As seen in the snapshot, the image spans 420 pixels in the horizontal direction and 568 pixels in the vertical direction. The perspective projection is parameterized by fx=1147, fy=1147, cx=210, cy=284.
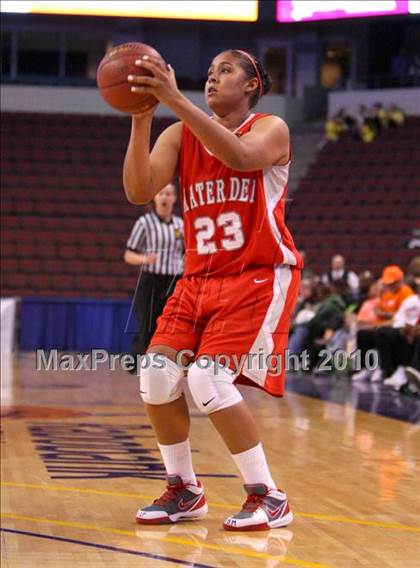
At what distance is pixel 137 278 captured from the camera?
1905 cm

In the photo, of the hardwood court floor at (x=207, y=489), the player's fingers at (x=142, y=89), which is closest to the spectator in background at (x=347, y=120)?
the hardwood court floor at (x=207, y=489)

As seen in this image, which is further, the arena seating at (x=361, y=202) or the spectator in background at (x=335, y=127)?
the spectator in background at (x=335, y=127)

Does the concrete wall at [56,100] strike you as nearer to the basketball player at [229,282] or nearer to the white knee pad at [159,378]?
the basketball player at [229,282]

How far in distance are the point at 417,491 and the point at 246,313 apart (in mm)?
1367

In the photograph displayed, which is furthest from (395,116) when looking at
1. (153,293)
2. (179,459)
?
(179,459)

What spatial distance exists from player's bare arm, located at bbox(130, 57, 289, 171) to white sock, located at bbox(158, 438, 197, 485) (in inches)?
40.7

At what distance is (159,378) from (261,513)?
57 centimetres

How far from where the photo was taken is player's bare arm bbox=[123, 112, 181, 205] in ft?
12.0

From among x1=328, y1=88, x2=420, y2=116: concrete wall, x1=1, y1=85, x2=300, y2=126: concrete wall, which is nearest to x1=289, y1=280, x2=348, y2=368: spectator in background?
x1=328, y1=88, x2=420, y2=116: concrete wall

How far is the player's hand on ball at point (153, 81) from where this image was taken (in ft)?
11.2

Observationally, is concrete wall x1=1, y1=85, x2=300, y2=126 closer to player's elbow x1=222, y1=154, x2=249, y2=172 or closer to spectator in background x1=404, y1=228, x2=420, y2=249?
spectator in background x1=404, y1=228, x2=420, y2=249

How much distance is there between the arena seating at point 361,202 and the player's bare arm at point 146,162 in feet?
43.5

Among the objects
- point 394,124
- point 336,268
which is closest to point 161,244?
point 336,268

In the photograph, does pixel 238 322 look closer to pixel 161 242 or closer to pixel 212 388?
pixel 212 388
